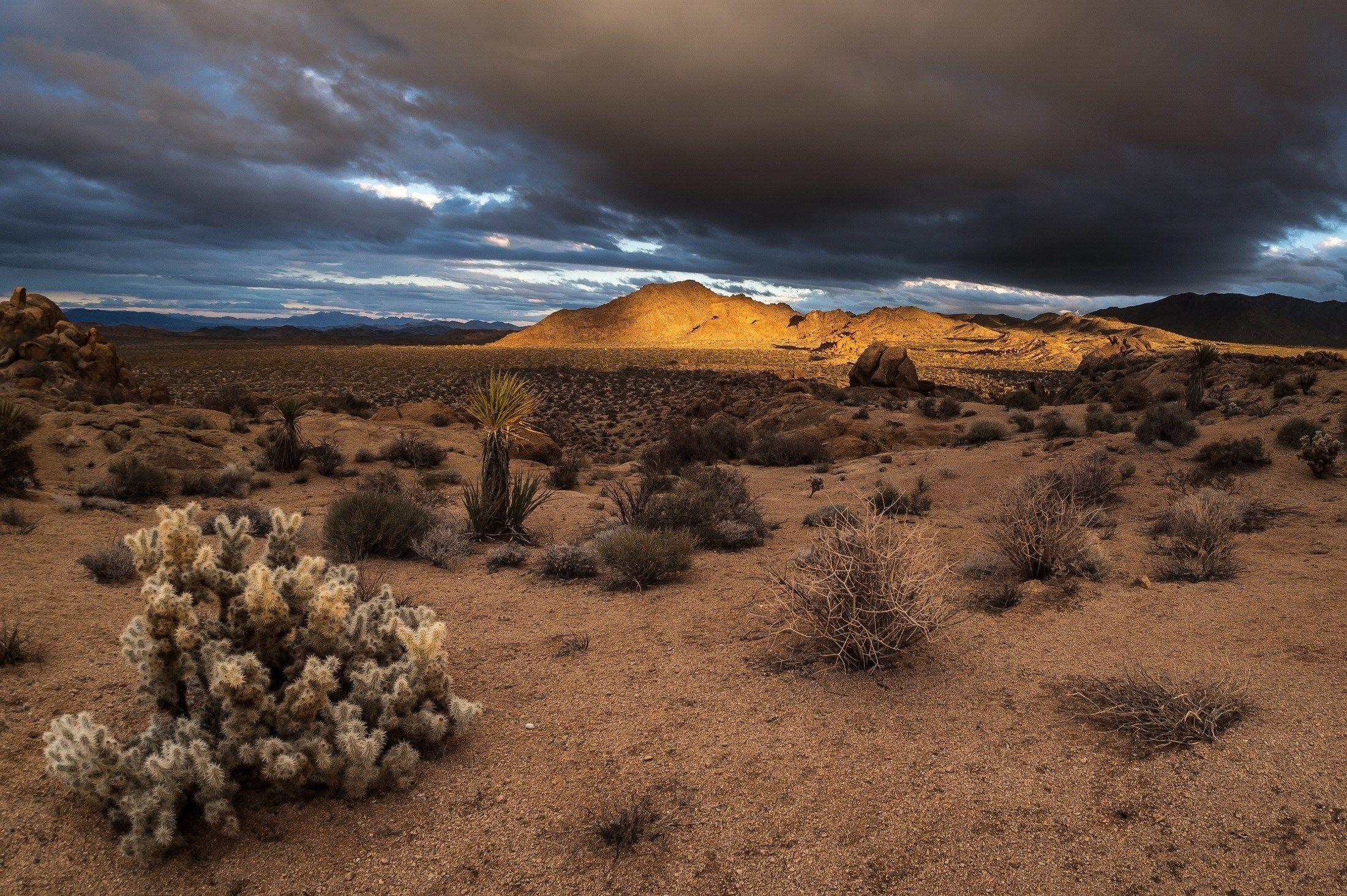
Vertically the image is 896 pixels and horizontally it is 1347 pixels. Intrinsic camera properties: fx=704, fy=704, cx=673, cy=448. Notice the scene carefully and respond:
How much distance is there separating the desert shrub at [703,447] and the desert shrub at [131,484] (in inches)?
446

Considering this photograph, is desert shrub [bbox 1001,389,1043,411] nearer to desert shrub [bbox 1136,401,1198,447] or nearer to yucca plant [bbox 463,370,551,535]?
desert shrub [bbox 1136,401,1198,447]

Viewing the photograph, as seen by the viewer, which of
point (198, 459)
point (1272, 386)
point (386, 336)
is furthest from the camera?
point (386, 336)

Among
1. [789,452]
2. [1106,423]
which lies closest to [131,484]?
[789,452]

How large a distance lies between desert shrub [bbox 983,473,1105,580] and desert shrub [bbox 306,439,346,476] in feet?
45.1

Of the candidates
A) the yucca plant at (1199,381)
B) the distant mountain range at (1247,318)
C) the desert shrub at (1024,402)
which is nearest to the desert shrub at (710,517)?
the yucca plant at (1199,381)

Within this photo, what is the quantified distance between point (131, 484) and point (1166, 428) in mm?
19184

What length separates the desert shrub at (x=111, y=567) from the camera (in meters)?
6.91

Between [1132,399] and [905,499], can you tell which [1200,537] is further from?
[1132,399]

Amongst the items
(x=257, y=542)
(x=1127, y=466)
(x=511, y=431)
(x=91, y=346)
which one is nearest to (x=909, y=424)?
(x=1127, y=466)

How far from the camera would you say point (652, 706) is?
16.1 ft

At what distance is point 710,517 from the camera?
9.81 meters

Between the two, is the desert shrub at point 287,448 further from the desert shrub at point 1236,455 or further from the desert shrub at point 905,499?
the desert shrub at point 1236,455

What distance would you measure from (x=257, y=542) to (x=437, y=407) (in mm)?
16454

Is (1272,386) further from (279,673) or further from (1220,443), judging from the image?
(279,673)
